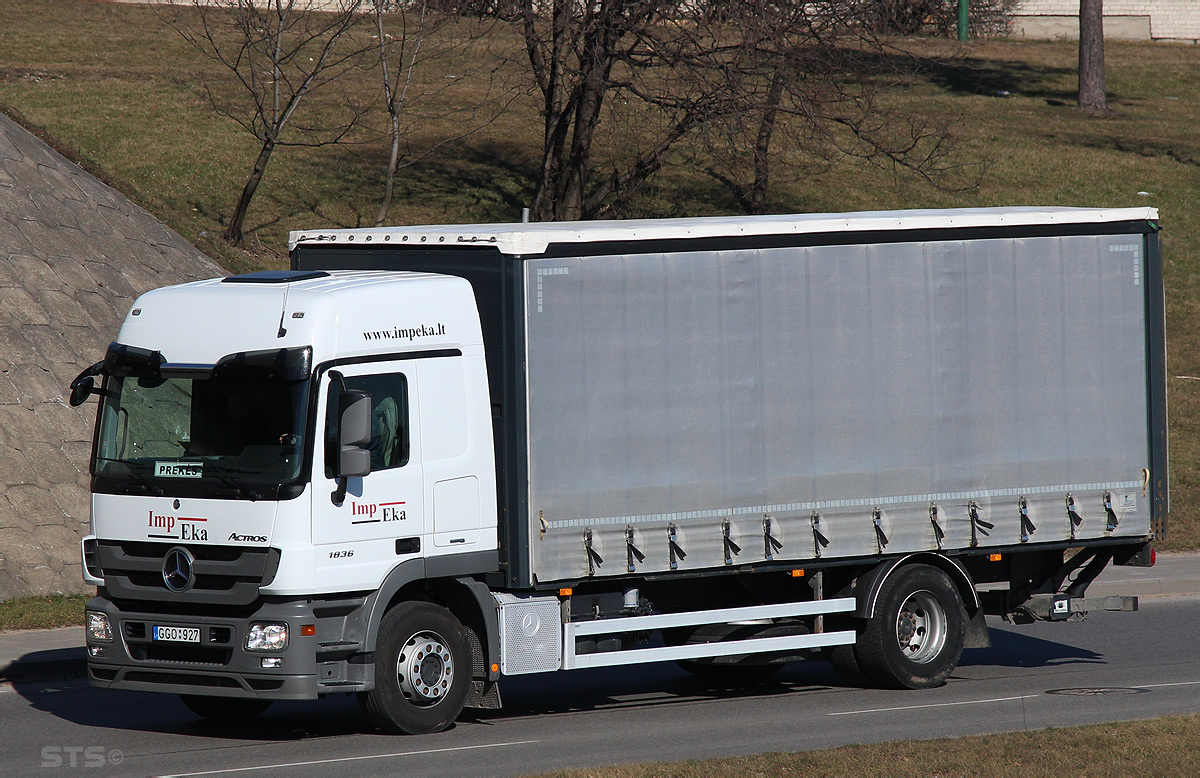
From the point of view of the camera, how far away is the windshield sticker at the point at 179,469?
32.3ft

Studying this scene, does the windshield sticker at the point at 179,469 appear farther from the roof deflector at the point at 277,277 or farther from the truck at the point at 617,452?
the roof deflector at the point at 277,277

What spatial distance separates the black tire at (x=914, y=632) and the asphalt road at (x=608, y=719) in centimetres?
18

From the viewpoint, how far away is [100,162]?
3106cm

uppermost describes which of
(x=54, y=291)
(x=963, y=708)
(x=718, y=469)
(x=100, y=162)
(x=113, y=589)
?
(x=100, y=162)

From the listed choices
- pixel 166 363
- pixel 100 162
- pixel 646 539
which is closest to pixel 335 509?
pixel 166 363

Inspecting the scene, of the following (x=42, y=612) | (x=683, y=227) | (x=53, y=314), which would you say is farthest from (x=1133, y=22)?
(x=42, y=612)

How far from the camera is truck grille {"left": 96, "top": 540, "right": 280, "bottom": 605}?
31.7ft

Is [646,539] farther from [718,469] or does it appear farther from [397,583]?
[397,583]

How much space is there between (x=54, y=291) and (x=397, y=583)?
35.4 ft

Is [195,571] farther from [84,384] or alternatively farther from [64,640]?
[64,640]

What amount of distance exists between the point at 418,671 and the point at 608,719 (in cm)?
168

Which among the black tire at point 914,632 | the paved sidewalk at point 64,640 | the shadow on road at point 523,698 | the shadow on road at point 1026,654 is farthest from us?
the shadow on road at point 1026,654

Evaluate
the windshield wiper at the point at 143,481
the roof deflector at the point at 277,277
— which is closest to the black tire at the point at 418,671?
the windshield wiper at the point at 143,481

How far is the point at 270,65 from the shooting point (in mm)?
40438
